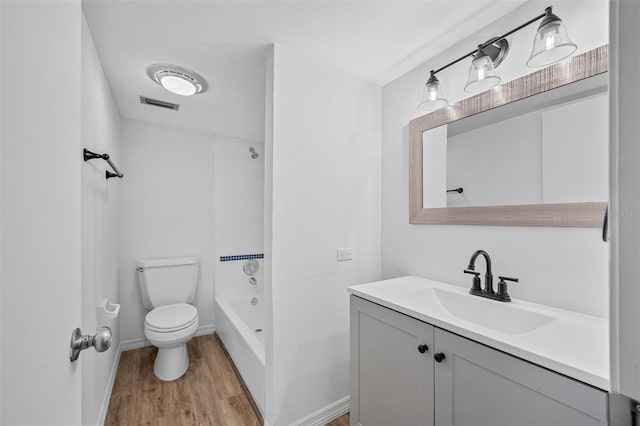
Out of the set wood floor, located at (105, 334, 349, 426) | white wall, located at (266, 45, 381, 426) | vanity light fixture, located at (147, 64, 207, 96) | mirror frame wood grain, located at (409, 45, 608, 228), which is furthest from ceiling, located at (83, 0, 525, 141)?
wood floor, located at (105, 334, 349, 426)

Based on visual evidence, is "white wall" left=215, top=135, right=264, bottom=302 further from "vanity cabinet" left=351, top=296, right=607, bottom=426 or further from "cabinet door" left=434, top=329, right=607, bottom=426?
"cabinet door" left=434, top=329, right=607, bottom=426

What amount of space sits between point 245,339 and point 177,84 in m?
1.86

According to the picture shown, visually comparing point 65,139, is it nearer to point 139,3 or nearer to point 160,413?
point 139,3

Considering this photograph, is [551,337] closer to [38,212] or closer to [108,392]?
[38,212]

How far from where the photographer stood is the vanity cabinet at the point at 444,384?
0.77 meters

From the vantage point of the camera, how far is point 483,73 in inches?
50.3

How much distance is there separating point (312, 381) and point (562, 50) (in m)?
2.03

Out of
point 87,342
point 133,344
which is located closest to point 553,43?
point 87,342

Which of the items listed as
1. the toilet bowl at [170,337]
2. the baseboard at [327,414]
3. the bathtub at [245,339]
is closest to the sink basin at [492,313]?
the baseboard at [327,414]

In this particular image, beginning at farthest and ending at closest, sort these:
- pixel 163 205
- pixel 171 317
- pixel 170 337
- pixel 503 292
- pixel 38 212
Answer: pixel 163 205, pixel 171 317, pixel 170 337, pixel 503 292, pixel 38 212

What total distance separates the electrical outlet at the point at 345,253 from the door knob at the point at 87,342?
1300 millimetres

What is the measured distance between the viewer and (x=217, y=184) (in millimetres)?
3104

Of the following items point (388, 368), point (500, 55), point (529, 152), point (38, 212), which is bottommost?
point (388, 368)

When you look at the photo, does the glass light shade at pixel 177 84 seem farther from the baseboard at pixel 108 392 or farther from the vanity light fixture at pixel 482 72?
the baseboard at pixel 108 392
